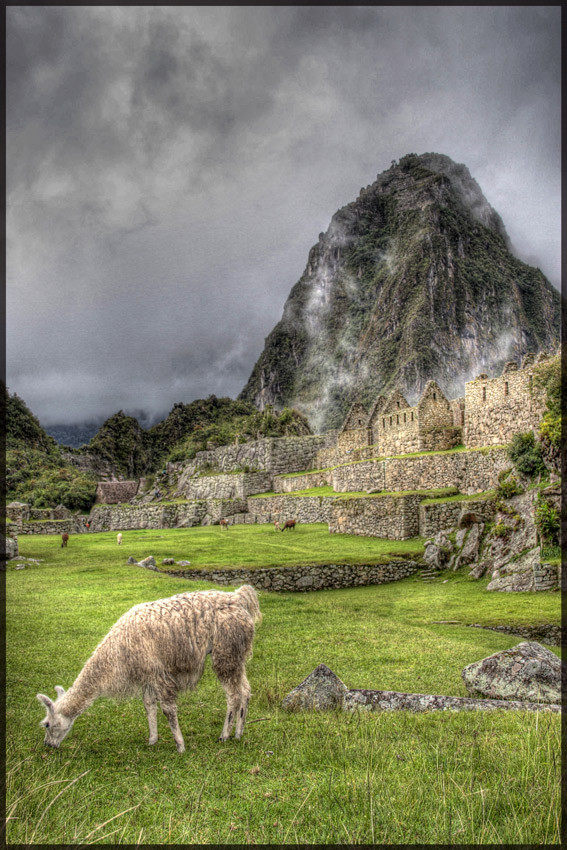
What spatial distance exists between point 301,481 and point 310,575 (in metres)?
23.0

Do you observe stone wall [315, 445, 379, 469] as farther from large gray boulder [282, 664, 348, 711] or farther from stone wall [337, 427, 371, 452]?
large gray boulder [282, 664, 348, 711]

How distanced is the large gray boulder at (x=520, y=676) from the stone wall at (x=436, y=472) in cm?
1533

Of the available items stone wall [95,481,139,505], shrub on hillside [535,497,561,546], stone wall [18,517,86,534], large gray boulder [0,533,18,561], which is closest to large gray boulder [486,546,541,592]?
shrub on hillside [535,497,561,546]

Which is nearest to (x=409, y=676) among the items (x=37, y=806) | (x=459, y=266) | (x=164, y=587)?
(x=37, y=806)

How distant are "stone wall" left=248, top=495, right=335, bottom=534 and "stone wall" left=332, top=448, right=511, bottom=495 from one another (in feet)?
7.95

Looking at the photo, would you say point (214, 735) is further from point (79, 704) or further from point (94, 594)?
point (94, 594)

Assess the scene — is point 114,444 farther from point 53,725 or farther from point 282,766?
point 282,766

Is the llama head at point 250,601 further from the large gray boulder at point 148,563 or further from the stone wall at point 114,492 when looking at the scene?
the stone wall at point 114,492

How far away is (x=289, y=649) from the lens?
887 centimetres

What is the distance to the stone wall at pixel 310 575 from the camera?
15930mm

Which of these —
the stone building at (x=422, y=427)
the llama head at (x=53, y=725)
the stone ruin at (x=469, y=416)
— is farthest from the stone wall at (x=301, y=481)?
the llama head at (x=53, y=725)

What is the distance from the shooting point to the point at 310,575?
1706 centimetres

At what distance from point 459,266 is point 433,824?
194 meters

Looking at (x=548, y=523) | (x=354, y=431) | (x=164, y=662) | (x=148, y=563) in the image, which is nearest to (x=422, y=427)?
(x=354, y=431)
